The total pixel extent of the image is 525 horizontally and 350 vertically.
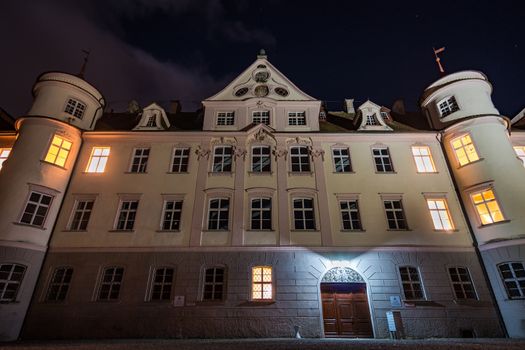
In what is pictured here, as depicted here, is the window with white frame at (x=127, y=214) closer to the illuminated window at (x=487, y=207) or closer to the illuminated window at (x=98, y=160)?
the illuminated window at (x=98, y=160)

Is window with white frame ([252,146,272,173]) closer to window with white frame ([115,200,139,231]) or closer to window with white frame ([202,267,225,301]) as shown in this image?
window with white frame ([202,267,225,301])

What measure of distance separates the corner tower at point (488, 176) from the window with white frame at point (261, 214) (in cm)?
1189

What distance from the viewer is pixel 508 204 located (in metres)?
16.2

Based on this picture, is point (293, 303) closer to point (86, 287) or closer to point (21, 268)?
point (86, 287)

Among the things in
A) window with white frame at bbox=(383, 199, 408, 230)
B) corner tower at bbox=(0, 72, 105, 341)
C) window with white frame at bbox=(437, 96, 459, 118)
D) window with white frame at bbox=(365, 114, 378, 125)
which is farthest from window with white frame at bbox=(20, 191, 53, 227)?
window with white frame at bbox=(437, 96, 459, 118)

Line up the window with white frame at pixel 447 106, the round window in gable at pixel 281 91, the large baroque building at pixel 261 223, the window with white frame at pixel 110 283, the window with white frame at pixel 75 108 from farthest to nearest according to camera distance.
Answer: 1. the round window in gable at pixel 281 91
2. the window with white frame at pixel 447 106
3. the window with white frame at pixel 75 108
4. the window with white frame at pixel 110 283
5. the large baroque building at pixel 261 223

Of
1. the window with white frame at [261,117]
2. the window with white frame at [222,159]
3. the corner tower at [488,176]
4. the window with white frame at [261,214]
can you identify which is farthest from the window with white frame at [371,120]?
the window with white frame at [222,159]

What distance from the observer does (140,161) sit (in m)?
20.0

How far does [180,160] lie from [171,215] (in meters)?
4.02

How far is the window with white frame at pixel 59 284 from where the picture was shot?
52.1 feet

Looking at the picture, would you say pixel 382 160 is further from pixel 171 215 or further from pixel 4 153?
pixel 4 153

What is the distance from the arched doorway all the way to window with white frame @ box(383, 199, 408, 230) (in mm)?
3917

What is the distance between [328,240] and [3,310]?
55.7 ft

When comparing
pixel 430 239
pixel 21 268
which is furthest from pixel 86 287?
pixel 430 239
